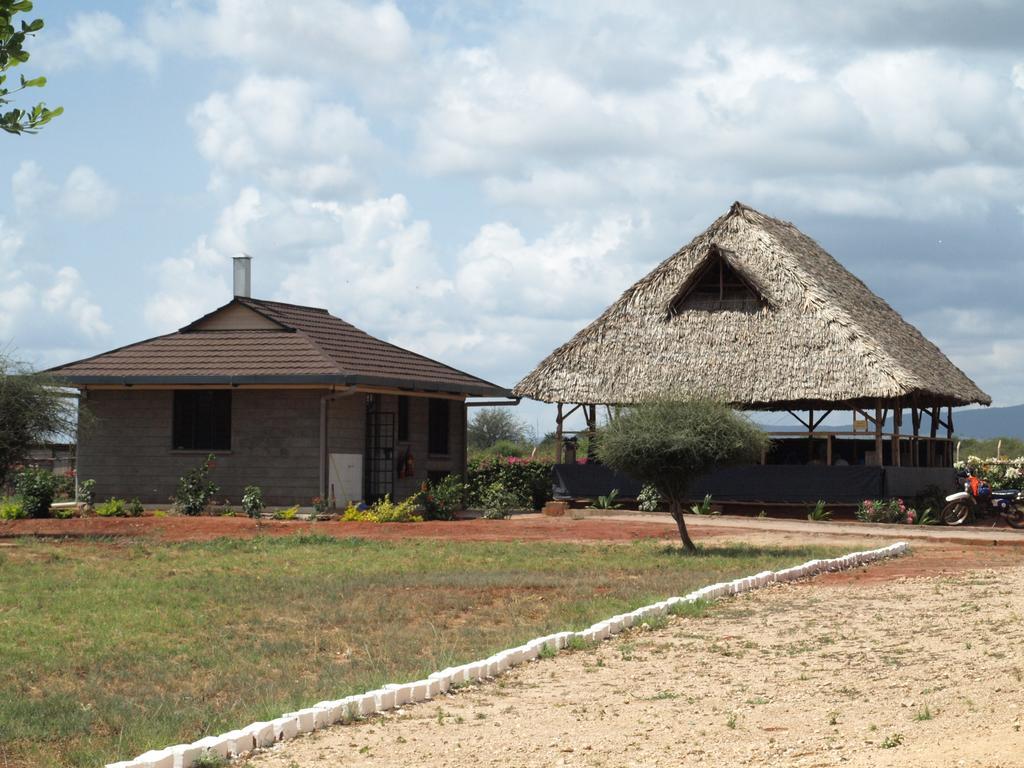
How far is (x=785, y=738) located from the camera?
26.5ft

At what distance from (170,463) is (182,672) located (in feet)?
60.8

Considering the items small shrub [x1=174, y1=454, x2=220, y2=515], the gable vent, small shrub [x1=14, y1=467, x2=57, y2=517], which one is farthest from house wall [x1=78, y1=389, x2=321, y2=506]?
the gable vent

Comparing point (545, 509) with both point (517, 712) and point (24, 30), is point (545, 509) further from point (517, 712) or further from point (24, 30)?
point (24, 30)

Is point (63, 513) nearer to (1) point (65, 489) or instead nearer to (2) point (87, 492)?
(2) point (87, 492)

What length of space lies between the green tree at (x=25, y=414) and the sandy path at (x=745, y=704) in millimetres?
14971

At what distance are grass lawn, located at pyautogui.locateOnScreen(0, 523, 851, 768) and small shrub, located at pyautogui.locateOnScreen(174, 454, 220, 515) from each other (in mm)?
5429

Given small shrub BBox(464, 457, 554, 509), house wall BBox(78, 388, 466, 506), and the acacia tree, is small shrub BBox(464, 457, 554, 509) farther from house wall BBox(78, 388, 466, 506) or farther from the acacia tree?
the acacia tree

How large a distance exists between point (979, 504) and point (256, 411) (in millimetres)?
14749

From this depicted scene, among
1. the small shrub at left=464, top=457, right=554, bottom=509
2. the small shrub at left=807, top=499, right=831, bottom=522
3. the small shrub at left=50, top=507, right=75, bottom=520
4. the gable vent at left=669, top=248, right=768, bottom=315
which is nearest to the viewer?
the small shrub at left=50, top=507, right=75, bottom=520

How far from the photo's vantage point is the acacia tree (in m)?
19.5

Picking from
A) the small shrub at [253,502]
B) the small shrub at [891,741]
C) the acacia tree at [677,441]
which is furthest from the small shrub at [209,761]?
the small shrub at [253,502]

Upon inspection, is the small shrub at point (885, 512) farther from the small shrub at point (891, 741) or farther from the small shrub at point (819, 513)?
the small shrub at point (891, 741)

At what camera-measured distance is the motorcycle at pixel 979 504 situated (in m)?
28.1

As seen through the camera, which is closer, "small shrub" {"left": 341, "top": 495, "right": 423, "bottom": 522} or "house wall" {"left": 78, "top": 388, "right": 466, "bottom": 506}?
"small shrub" {"left": 341, "top": 495, "right": 423, "bottom": 522}
